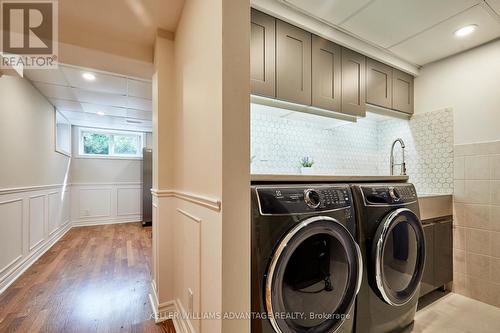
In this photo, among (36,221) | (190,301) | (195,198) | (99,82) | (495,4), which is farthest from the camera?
(36,221)

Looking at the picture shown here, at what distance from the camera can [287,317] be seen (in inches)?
38.9

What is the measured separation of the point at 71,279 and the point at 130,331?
1269 millimetres

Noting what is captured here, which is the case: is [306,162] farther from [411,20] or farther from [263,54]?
Result: [411,20]

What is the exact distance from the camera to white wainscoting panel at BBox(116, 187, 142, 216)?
5.12m

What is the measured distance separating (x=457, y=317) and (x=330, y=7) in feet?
8.27

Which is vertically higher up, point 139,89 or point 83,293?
point 139,89

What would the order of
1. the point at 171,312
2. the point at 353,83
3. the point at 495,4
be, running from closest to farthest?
the point at 495,4
the point at 171,312
the point at 353,83

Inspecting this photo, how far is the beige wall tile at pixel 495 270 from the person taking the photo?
1.93 metres

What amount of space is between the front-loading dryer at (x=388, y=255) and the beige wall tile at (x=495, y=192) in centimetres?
103

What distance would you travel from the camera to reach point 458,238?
84.7 inches

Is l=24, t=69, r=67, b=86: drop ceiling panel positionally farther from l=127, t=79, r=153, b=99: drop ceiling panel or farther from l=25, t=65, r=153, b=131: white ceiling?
l=127, t=79, r=153, b=99: drop ceiling panel

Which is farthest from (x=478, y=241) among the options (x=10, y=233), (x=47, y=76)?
(x=47, y=76)

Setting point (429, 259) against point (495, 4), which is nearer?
point (495, 4)

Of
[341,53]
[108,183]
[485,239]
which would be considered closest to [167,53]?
[341,53]
